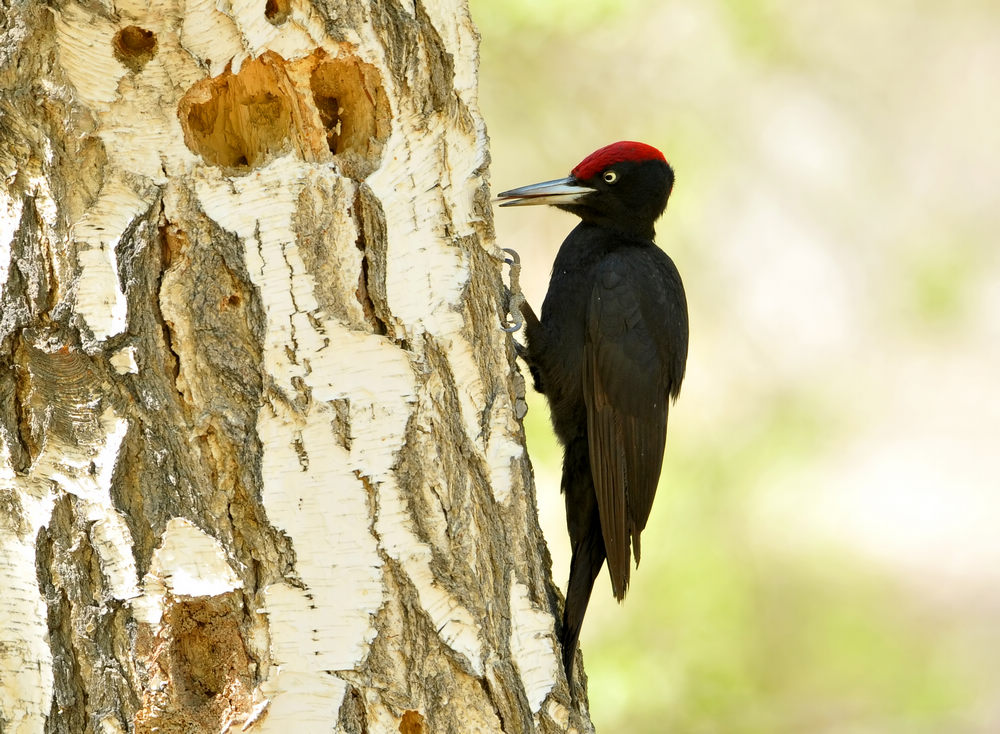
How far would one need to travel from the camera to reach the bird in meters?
3.53

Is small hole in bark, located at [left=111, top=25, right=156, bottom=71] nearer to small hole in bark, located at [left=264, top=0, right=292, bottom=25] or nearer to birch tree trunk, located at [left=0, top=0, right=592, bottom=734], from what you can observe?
birch tree trunk, located at [left=0, top=0, right=592, bottom=734]

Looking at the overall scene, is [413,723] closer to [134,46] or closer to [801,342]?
[134,46]

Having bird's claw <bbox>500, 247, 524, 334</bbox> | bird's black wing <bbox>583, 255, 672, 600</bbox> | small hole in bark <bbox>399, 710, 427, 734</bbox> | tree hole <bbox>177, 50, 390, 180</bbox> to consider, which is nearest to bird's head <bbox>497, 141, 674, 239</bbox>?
bird's black wing <bbox>583, 255, 672, 600</bbox>

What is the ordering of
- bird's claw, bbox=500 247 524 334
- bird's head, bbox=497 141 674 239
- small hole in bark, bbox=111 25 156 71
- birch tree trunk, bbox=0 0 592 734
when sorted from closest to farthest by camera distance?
birch tree trunk, bbox=0 0 592 734, small hole in bark, bbox=111 25 156 71, bird's claw, bbox=500 247 524 334, bird's head, bbox=497 141 674 239

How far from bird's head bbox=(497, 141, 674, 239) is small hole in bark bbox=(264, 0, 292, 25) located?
6.08ft

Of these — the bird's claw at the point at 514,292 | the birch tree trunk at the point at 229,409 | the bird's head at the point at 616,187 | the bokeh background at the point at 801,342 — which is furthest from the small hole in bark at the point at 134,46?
the bokeh background at the point at 801,342

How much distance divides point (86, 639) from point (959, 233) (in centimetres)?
549

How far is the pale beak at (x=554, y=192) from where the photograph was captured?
12.4ft

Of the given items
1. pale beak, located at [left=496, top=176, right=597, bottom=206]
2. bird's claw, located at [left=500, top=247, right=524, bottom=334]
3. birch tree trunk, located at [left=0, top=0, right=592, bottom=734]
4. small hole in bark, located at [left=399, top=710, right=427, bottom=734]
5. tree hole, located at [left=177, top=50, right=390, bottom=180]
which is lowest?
small hole in bark, located at [left=399, top=710, right=427, bottom=734]

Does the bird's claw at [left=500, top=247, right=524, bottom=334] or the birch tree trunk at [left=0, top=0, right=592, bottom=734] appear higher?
the bird's claw at [left=500, top=247, right=524, bottom=334]

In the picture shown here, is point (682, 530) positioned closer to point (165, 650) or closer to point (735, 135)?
point (735, 135)

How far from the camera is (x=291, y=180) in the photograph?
7.31ft

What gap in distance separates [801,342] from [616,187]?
7.51 ft

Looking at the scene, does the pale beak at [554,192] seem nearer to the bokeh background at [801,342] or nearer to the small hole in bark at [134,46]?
the bokeh background at [801,342]
